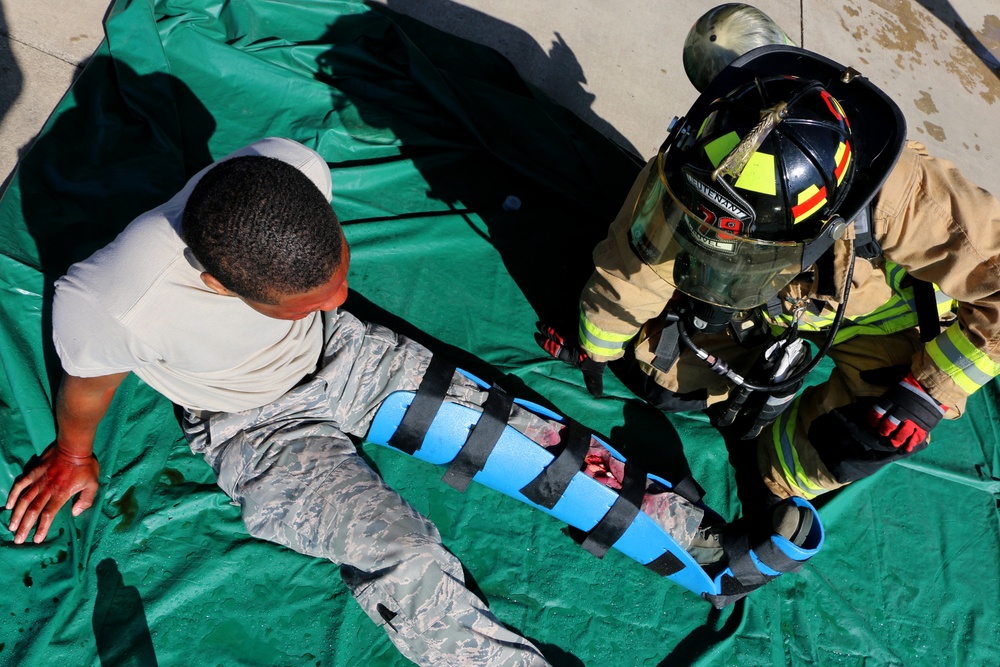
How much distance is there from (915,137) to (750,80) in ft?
8.63

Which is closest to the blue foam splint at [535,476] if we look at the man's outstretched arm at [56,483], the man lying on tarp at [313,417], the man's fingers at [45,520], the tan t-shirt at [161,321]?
the man lying on tarp at [313,417]

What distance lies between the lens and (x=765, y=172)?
1777mm

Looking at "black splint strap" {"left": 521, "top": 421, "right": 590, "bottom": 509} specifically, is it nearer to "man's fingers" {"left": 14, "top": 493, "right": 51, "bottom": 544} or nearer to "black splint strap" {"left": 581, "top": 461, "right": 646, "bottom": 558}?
"black splint strap" {"left": 581, "top": 461, "right": 646, "bottom": 558}

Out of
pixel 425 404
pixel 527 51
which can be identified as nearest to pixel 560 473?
pixel 425 404

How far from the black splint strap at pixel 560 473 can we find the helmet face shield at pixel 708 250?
61 cm

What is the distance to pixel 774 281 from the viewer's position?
2.01 m

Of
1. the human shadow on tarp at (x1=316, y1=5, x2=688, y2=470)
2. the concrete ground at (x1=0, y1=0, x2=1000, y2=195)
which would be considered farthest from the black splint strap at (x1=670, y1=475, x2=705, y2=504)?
the concrete ground at (x1=0, y1=0, x2=1000, y2=195)

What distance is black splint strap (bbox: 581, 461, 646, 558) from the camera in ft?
7.55

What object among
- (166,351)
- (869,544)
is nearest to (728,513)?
(869,544)

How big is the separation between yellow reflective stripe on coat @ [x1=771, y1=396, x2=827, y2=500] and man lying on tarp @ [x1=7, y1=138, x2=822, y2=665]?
155 mm

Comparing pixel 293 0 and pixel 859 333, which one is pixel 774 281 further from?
pixel 293 0

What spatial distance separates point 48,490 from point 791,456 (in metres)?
2.46

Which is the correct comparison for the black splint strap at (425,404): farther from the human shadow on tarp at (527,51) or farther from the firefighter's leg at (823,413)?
the human shadow on tarp at (527,51)

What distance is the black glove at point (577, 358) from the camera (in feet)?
9.06
